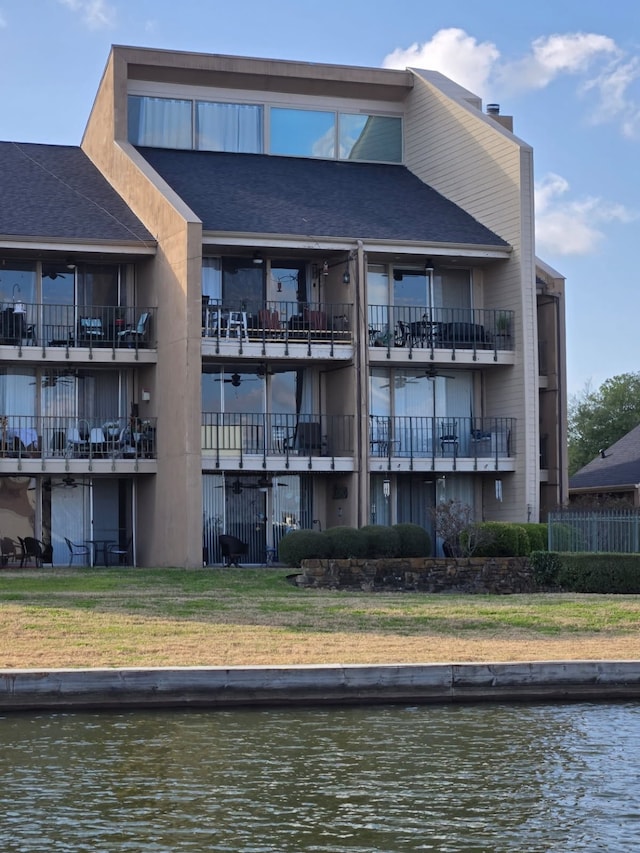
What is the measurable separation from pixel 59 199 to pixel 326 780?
26.6m

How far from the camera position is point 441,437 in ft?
121

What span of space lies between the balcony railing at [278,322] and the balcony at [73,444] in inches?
114

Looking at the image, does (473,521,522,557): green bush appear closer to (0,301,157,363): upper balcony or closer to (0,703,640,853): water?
(0,301,157,363): upper balcony

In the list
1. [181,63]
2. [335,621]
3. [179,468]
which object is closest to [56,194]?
[181,63]

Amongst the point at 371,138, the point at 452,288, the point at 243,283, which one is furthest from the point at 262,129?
the point at 452,288

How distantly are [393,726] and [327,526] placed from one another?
2126 centimetres

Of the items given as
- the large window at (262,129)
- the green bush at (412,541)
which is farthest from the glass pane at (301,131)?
the green bush at (412,541)

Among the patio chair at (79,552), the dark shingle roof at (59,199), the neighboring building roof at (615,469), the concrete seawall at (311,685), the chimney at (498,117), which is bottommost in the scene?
the concrete seawall at (311,685)

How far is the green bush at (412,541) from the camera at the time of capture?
31.5m

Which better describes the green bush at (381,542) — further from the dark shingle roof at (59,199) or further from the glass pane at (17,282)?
the glass pane at (17,282)

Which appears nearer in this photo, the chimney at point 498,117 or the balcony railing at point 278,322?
the balcony railing at point 278,322

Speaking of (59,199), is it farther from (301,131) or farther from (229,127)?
(301,131)

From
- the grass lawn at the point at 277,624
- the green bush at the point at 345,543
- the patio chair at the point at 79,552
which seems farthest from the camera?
the patio chair at the point at 79,552

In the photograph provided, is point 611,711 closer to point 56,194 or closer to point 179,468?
point 179,468
